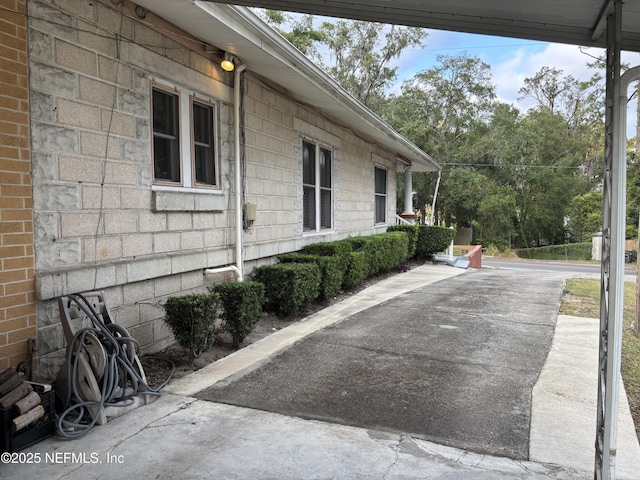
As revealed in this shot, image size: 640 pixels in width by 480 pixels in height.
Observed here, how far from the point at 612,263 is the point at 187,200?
4144mm

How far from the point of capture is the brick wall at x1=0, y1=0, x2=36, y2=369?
323 cm

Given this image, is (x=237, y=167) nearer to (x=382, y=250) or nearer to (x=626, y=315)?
(x=382, y=250)

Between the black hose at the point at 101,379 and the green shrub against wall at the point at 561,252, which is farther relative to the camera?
the green shrub against wall at the point at 561,252

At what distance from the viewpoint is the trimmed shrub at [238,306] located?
499cm

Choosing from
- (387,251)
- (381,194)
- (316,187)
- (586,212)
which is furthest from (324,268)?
(586,212)

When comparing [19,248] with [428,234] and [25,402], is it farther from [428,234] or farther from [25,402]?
[428,234]

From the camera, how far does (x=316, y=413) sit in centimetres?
348

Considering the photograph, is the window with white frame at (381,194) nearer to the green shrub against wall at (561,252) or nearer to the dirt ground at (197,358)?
the dirt ground at (197,358)

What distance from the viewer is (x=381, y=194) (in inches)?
548

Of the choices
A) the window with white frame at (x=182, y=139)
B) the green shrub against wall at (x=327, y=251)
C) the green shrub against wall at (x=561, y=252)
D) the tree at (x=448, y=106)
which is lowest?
the green shrub against wall at (x=561, y=252)

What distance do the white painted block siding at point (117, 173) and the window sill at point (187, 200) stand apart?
0.06 ft

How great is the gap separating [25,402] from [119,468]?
0.76 meters

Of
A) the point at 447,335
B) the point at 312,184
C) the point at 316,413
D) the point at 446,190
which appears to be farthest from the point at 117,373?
the point at 446,190

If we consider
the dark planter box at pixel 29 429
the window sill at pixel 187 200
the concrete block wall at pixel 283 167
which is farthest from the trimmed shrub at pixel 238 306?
the dark planter box at pixel 29 429
